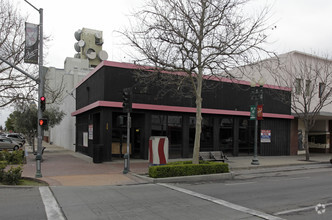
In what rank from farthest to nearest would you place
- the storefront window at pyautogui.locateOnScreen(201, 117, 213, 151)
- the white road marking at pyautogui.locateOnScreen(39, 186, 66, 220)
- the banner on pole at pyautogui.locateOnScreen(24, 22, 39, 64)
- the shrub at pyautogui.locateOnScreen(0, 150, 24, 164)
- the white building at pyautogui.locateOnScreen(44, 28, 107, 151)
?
the white building at pyautogui.locateOnScreen(44, 28, 107, 151) → the storefront window at pyautogui.locateOnScreen(201, 117, 213, 151) → the shrub at pyautogui.locateOnScreen(0, 150, 24, 164) → the banner on pole at pyautogui.locateOnScreen(24, 22, 39, 64) → the white road marking at pyautogui.locateOnScreen(39, 186, 66, 220)

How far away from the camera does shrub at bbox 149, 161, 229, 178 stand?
11.6 m

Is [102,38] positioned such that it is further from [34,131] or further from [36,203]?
[36,203]

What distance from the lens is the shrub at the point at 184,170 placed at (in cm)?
1163

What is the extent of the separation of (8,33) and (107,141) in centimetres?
859

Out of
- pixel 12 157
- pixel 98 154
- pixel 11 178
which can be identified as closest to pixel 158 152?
pixel 98 154

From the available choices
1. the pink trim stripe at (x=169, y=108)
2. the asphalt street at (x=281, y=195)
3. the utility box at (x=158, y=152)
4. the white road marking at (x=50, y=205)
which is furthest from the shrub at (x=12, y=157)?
the asphalt street at (x=281, y=195)

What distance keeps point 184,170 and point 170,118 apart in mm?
7310

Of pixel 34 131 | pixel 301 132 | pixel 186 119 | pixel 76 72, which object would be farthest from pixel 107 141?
pixel 76 72

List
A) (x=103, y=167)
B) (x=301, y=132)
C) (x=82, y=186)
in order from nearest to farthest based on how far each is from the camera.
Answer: (x=82, y=186) < (x=103, y=167) < (x=301, y=132)

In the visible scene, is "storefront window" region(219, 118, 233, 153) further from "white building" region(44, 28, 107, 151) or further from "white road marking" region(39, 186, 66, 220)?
"white road marking" region(39, 186, 66, 220)

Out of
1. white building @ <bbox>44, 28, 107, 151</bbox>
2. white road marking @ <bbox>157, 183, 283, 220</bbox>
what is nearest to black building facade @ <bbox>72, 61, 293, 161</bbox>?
white building @ <bbox>44, 28, 107, 151</bbox>

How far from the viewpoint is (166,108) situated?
1852 cm

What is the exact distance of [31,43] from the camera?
1262 cm

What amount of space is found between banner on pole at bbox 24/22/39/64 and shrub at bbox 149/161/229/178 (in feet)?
24.1
